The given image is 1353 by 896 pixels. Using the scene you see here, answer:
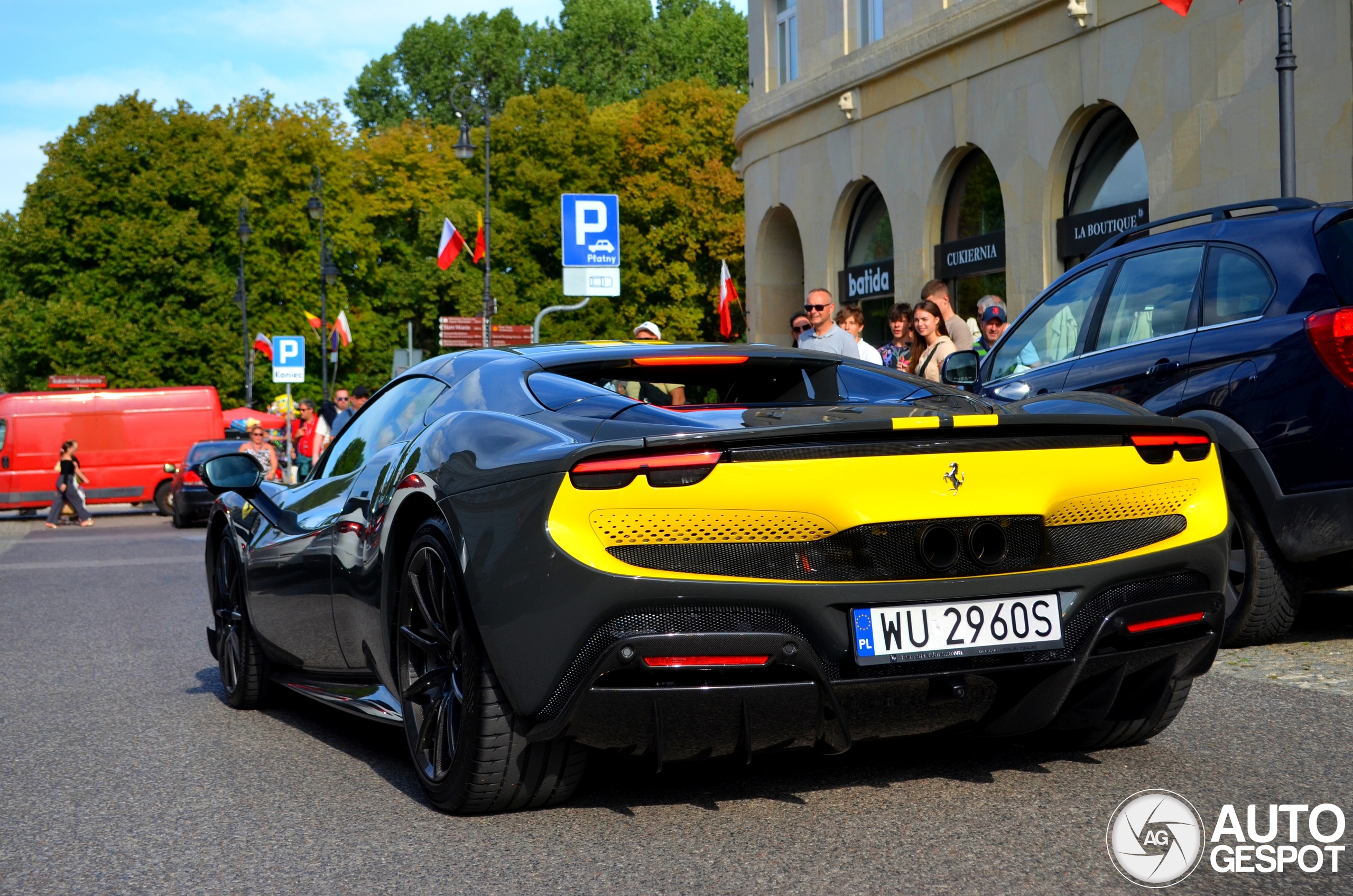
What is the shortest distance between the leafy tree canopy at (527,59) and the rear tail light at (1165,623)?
71716 millimetres

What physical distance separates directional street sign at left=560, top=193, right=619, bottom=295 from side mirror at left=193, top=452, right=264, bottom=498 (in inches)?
621

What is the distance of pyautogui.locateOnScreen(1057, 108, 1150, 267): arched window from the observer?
63.6 ft

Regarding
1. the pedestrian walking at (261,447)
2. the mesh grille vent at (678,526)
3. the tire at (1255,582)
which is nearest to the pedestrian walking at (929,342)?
the tire at (1255,582)

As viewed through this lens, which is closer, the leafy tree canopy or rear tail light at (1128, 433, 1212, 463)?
rear tail light at (1128, 433, 1212, 463)

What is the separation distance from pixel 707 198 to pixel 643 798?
52.0 metres

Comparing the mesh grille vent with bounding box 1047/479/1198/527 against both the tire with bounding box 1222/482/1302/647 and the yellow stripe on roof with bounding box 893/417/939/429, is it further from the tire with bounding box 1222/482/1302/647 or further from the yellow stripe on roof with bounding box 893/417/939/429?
the tire with bounding box 1222/482/1302/647

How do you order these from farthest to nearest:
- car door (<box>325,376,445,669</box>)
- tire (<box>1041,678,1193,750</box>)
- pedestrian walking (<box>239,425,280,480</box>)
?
pedestrian walking (<box>239,425,280,480</box>), car door (<box>325,376,445,669</box>), tire (<box>1041,678,1193,750</box>)

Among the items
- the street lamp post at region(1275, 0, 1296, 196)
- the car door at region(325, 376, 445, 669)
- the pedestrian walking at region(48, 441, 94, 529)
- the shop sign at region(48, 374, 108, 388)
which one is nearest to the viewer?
the car door at region(325, 376, 445, 669)

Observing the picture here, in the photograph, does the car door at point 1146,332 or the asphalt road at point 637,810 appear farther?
the car door at point 1146,332

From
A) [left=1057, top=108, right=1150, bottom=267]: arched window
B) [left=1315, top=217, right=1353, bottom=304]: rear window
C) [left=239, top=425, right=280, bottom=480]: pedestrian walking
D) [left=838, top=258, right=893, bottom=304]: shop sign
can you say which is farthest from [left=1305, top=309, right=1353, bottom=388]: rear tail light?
[left=838, top=258, right=893, bottom=304]: shop sign

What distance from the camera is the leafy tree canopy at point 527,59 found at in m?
74.5

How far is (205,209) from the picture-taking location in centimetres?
5403

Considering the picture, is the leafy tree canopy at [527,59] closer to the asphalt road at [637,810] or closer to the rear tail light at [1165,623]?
the asphalt road at [637,810]

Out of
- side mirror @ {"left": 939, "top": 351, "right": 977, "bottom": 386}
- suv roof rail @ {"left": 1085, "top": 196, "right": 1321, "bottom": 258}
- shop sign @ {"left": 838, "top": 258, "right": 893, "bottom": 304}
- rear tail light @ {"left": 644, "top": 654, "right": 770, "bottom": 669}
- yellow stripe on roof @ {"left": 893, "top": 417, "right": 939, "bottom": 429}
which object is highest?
shop sign @ {"left": 838, "top": 258, "right": 893, "bottom": 304}
